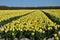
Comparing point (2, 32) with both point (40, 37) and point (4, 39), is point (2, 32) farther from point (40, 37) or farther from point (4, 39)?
point (40, 37)

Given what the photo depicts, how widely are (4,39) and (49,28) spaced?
157cm

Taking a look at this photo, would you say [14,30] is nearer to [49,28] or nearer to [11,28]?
[11,28]

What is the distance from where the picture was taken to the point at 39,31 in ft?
27.6

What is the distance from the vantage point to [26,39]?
8.42 m

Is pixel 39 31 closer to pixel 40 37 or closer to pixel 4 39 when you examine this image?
pixel 40 37

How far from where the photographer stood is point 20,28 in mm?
9031

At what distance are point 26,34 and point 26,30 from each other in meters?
0.13

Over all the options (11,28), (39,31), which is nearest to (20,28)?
(11,28)

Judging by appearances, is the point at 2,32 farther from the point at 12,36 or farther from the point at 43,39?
the point at 43,39

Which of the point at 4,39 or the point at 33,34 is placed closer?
the point at 33,34

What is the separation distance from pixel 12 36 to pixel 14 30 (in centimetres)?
30

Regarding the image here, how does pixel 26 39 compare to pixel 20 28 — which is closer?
pixel 26 39

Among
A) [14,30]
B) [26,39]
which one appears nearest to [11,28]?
[14,30]

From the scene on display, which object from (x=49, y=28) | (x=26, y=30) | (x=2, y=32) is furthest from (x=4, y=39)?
(x=49, y=28)
